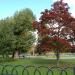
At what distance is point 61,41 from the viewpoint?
28453 millimetres

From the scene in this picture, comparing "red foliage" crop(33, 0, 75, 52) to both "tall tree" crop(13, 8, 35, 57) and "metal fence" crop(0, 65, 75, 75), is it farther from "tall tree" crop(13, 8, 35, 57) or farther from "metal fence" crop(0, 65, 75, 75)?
"metal fence" crop(0, 65, 75, 75)

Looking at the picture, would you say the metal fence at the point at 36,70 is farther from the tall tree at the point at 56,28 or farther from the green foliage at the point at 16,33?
the green foliage at the point at 16,33

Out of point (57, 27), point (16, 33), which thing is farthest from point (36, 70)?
point (16, 33)

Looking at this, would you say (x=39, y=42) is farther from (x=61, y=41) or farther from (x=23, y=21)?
(x=23, y=21)

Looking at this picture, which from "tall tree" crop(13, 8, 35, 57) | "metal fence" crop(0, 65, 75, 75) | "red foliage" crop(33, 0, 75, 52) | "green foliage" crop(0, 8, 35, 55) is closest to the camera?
"metal fence" crop(0, 65, 75, 75)

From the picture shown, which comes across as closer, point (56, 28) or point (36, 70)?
point (36, 70)

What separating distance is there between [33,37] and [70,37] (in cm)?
1691

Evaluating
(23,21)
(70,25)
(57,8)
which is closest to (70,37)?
(70,25)

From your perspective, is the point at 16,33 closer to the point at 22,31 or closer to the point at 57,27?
the point at 22,31

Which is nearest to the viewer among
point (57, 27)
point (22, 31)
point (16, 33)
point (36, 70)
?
point (36, 70)

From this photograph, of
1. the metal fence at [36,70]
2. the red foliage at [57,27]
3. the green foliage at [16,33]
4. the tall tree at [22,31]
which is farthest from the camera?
the tall tree at [22,31]

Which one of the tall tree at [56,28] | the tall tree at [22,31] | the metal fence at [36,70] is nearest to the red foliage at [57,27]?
the tall tree at [56,28]

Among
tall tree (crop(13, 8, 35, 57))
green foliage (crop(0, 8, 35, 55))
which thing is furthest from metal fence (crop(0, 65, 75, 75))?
tall tree (crop(13, 8, 35, 57))

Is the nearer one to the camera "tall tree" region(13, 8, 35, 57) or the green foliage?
the green foliage
